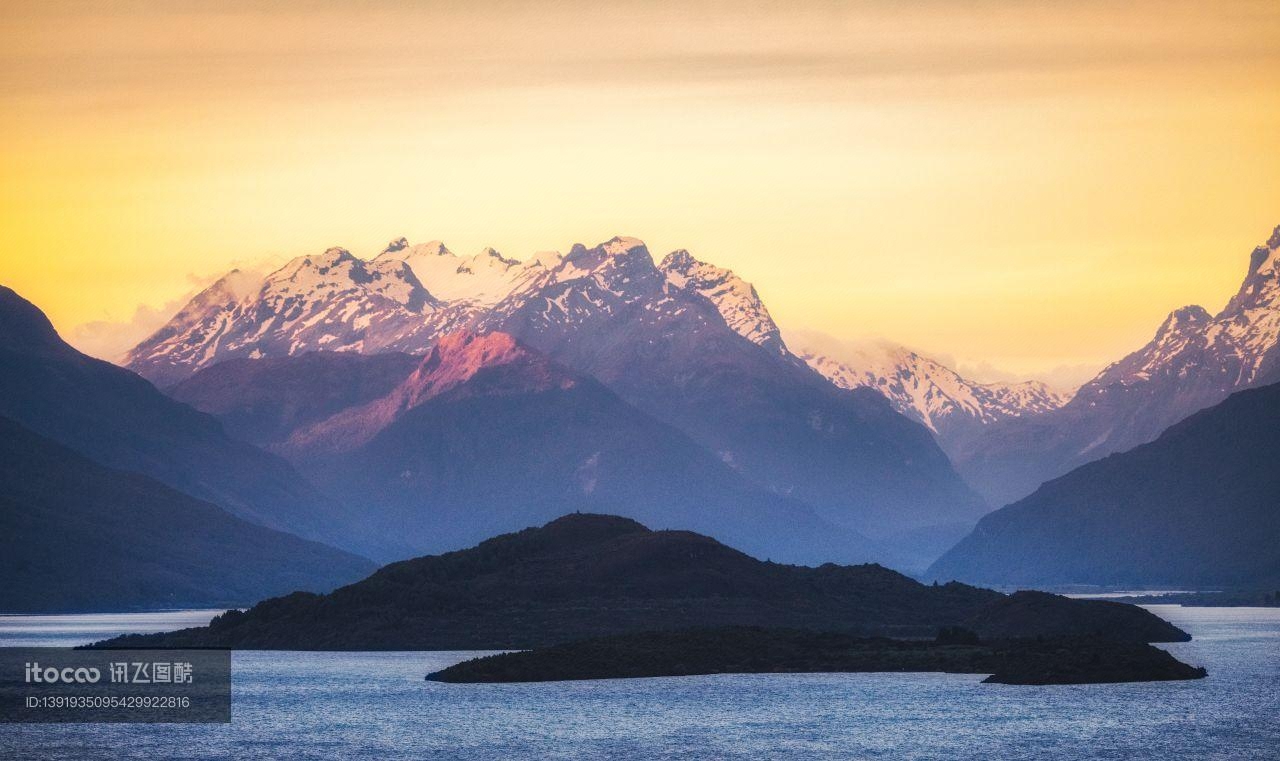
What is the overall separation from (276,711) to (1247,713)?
8616cm

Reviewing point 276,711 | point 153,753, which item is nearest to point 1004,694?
point 276,711

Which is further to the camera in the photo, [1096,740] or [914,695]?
[914,695]

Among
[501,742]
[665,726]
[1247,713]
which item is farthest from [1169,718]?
[501,742]

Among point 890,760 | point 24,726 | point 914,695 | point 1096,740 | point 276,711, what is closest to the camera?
point 890,760

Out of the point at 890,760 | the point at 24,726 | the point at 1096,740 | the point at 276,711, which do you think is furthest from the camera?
the point at 276,711

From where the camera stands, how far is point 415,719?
17475 centimetres

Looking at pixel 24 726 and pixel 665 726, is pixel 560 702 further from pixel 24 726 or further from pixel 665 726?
pixel 24 726

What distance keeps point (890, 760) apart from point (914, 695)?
51.5 m

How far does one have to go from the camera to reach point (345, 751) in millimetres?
151875

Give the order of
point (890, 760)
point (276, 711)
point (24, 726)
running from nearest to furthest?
point (890, 760)
point (24, 726)
point (276, 711)

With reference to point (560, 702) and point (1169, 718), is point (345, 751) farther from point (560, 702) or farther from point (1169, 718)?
point (1169, 718)

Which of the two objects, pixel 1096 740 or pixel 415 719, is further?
pixel 415 719

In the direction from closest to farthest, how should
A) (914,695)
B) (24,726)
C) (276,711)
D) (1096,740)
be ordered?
1. (1096,740)
2. (24,726)
3. (276,711)
4. (914,695)

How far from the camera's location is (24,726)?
165 meters
